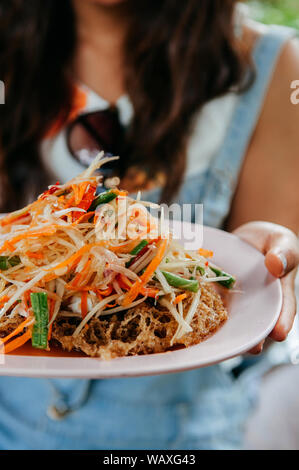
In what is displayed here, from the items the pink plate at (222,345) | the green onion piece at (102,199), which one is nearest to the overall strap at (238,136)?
the pink plate at (222,345)

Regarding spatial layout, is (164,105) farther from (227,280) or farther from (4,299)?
(4,299)

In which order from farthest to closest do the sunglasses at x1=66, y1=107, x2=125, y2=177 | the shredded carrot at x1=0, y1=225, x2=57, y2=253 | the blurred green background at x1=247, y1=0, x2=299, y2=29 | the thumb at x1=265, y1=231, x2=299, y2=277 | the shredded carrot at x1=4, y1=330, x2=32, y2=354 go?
the blurred green background at x1=247, y1=0, x2=299, y2=29, the sunglasses at x1=66, y1=107, x2=125, y2=177, the thumb at x1=265, y1=231, x2=299, y2=277, the shredded carrot at x1=0, y1=225, x2=57, y2=253, the shredded carrot at x1=4, y1=330, x2=32, y2=354

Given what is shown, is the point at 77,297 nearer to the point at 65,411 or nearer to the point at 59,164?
the point at 65,411

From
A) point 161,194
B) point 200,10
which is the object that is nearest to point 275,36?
point 200,10

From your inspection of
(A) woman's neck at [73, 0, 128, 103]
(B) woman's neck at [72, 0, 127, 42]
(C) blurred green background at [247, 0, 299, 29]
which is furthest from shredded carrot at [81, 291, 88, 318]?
(C) blurred green background at [247, 0, 299, 29]

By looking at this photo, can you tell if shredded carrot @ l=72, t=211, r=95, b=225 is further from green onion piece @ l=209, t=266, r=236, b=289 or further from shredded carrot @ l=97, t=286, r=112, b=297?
green onion piece @ l=209, t=266, r=236, b=289

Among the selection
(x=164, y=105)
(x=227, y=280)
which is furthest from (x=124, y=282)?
(x=164, y=105)
